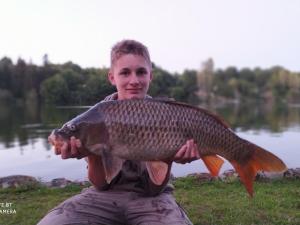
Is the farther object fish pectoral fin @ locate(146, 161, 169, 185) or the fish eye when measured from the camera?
fish pectoral fin @ locate(146, 161, 169, 185)

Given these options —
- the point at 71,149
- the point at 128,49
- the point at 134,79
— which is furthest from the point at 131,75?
the point at 71,149

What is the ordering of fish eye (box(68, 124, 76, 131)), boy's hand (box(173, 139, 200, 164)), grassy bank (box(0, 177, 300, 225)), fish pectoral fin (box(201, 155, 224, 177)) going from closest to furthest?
fish eye (box(68, 124, 76, 131))
boy's hand (box(173, 139, 200, 164))
fish pectoral fin (box(201, 155, 224, 177))
grassy bank (box(0, 177, 300, 225))

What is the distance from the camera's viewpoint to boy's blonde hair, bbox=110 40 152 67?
144 inches

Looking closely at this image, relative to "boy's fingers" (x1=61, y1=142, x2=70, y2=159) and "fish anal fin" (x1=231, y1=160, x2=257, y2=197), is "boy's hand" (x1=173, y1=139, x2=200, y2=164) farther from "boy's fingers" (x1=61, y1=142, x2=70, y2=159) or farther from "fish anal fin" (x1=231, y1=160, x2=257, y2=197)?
"boy's fingers" (x1=61, y1=142, x2=70, y2=159)

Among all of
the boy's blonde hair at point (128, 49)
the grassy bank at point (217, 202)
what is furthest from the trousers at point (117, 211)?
the grassy bank at point (217, 202)

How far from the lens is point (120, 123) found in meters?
2.93

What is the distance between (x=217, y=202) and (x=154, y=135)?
3865mm

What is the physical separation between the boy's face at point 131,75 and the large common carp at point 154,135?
2.14ft

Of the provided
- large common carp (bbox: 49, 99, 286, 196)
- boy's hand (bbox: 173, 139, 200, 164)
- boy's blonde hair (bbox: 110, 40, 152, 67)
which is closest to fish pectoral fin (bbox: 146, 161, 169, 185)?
large common carp (bbox: 49, 99, 286, 196)

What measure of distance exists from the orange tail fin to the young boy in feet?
2.20

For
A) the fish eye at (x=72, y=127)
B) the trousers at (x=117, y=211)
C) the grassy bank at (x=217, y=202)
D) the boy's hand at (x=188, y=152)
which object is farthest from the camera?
the grassy bank at (x=217, y=202)

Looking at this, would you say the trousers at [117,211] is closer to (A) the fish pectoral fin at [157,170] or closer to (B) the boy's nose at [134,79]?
(A) the fish pectoral fin at [157,170]

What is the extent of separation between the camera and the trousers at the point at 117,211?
3.50 m

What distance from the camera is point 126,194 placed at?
12.2 feet
